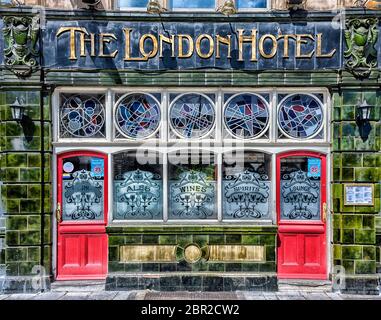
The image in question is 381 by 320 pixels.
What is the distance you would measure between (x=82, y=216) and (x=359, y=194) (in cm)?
537

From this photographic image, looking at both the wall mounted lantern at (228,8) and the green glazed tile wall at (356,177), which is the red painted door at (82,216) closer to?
the wall mounted lantern at (228,8)

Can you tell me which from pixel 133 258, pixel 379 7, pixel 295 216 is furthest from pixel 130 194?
pixel 379 7

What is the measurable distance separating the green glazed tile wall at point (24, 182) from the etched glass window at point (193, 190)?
Result: 2523 millimetres

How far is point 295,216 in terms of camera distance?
7652 mm

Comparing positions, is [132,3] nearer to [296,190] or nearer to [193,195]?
[193,195]

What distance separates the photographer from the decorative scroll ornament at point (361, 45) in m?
7.24

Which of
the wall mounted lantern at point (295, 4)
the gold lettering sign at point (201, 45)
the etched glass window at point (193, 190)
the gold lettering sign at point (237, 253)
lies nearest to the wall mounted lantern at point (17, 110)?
the gold lettering sign at point (201, 45)

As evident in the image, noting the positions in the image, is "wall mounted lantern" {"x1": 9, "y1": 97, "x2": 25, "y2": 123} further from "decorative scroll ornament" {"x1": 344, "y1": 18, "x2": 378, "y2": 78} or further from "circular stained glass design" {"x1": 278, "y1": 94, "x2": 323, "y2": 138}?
"decorative scroll ornament" {"x1": 344, "y1": 18, "x2": 378, "y2": 78}

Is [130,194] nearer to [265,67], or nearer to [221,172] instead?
[221,172]

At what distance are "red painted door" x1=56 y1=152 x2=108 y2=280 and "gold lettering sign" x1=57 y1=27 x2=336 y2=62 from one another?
205cm

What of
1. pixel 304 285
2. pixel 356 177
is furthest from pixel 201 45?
pixel 304 285

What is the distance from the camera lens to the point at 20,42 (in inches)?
283
